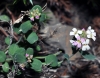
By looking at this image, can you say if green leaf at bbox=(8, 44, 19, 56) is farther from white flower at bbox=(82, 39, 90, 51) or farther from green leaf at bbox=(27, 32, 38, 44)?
white flower at bbox=(82, 39, 90, 51)

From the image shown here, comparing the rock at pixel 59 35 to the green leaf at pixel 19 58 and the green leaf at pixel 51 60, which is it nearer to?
the green leaf at pixel 51 60

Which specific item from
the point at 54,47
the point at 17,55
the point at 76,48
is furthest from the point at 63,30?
the point at 17,55

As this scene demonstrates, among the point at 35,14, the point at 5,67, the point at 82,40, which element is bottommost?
the point at 5,67

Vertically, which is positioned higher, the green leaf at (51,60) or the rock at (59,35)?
the rock at (59,35)

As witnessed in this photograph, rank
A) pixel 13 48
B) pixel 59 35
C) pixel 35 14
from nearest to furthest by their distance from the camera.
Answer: pixel 35 14 → pixel 13 48 → pixel 59 35

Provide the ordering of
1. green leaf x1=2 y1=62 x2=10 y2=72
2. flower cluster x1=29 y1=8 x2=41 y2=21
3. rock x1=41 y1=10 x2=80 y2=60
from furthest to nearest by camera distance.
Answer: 1. rock x1=41 y1=10 x2=80 y2=60
2. green leaf x1=2 y1=62 x2=10 y2=72
3. flower cluster x1=29 y1=8 x2=41 y2=21

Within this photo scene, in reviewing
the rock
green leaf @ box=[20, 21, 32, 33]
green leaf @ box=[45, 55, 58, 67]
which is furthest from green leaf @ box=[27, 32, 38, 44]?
the rock

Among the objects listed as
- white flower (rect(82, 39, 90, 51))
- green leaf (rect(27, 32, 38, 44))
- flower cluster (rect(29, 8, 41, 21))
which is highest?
flower cluster (rect(29, 8, 41, 21))

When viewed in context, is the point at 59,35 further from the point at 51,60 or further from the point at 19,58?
the point at 19,58

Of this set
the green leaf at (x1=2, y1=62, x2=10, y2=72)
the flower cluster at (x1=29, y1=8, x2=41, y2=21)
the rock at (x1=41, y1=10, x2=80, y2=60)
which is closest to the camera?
the flower cluster at (x1=29, y1=8, x2=41, y2=21)

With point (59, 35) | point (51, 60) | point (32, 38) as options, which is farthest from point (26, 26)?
point (59, 35)

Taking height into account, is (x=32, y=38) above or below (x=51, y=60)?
above

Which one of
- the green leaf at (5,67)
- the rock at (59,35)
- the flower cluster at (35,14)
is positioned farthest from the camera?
the rock at (59,35)

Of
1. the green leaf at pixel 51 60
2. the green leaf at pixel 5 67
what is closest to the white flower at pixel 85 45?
the green leaf at pixel 51 60
